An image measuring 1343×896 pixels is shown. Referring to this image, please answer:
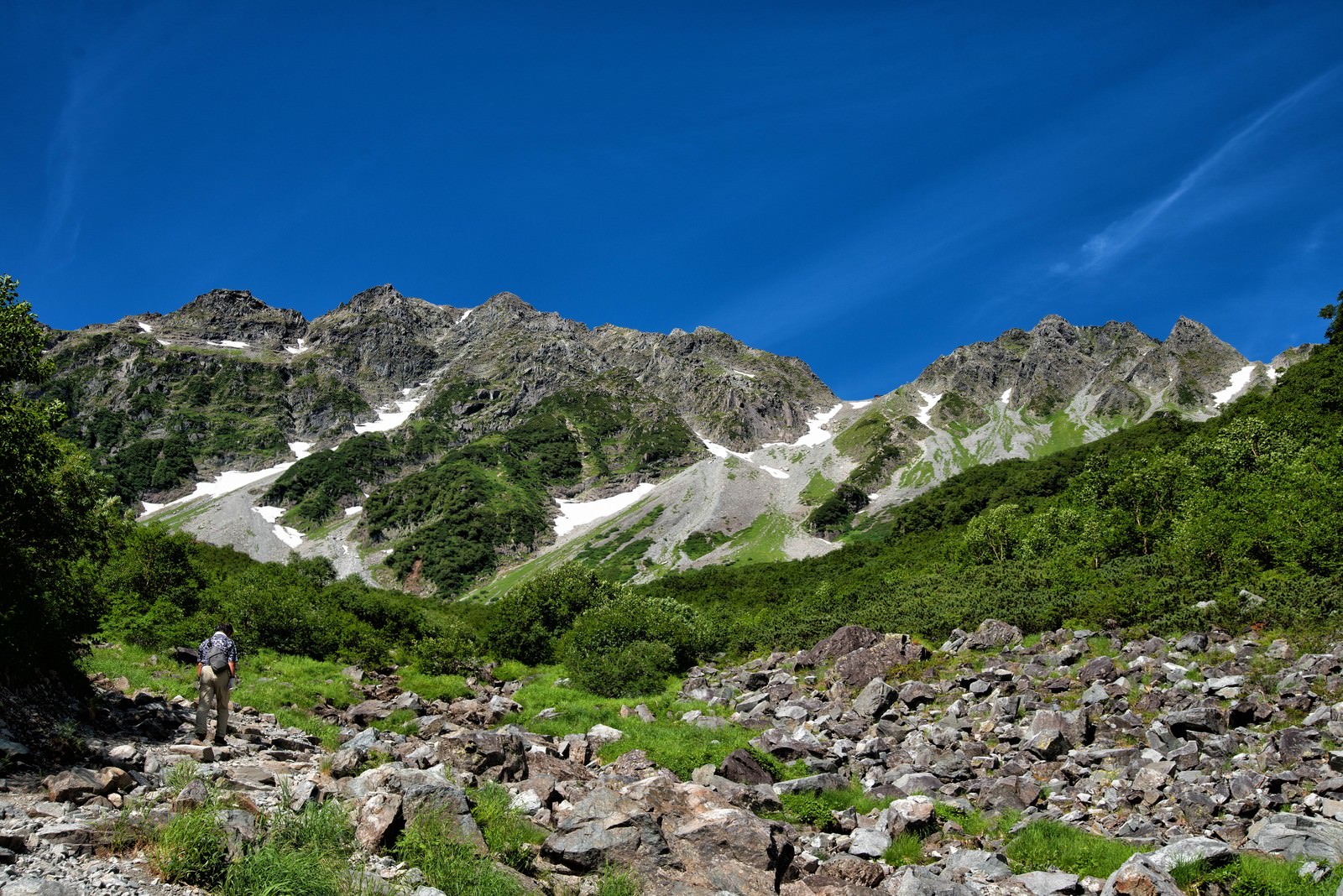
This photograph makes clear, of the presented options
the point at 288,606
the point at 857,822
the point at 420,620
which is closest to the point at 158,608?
the point at 288,606

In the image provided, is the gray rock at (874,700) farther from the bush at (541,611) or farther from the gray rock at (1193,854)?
the bush at (541,611)

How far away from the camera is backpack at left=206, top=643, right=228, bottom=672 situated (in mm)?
16547

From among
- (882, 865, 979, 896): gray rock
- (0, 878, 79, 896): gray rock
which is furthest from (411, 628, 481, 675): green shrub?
(0, 878, 79, 896): gray rock

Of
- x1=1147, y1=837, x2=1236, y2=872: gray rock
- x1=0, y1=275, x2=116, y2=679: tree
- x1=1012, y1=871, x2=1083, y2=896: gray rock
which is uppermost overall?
x1=0, y1=275, x2=116, y2=679: tree

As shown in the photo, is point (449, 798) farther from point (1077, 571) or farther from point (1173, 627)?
point (1077, 571)

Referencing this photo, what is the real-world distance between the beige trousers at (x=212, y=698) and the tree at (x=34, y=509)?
3.25 m

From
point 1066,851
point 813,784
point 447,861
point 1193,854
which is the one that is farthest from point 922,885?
point 447,861

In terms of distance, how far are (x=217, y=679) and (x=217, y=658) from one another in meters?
0.49

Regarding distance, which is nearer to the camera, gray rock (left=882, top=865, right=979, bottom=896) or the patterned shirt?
gray rock (left=882, top=865, right=979, bottom=896)

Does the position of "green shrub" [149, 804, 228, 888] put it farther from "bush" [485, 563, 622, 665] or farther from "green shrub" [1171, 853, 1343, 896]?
"bush" [485, 563, 622, 665]

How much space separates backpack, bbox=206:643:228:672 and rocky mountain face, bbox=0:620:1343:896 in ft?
5.67

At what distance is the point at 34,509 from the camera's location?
1469cm

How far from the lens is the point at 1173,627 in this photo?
26797 mm

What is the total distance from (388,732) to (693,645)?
30.6 meters
